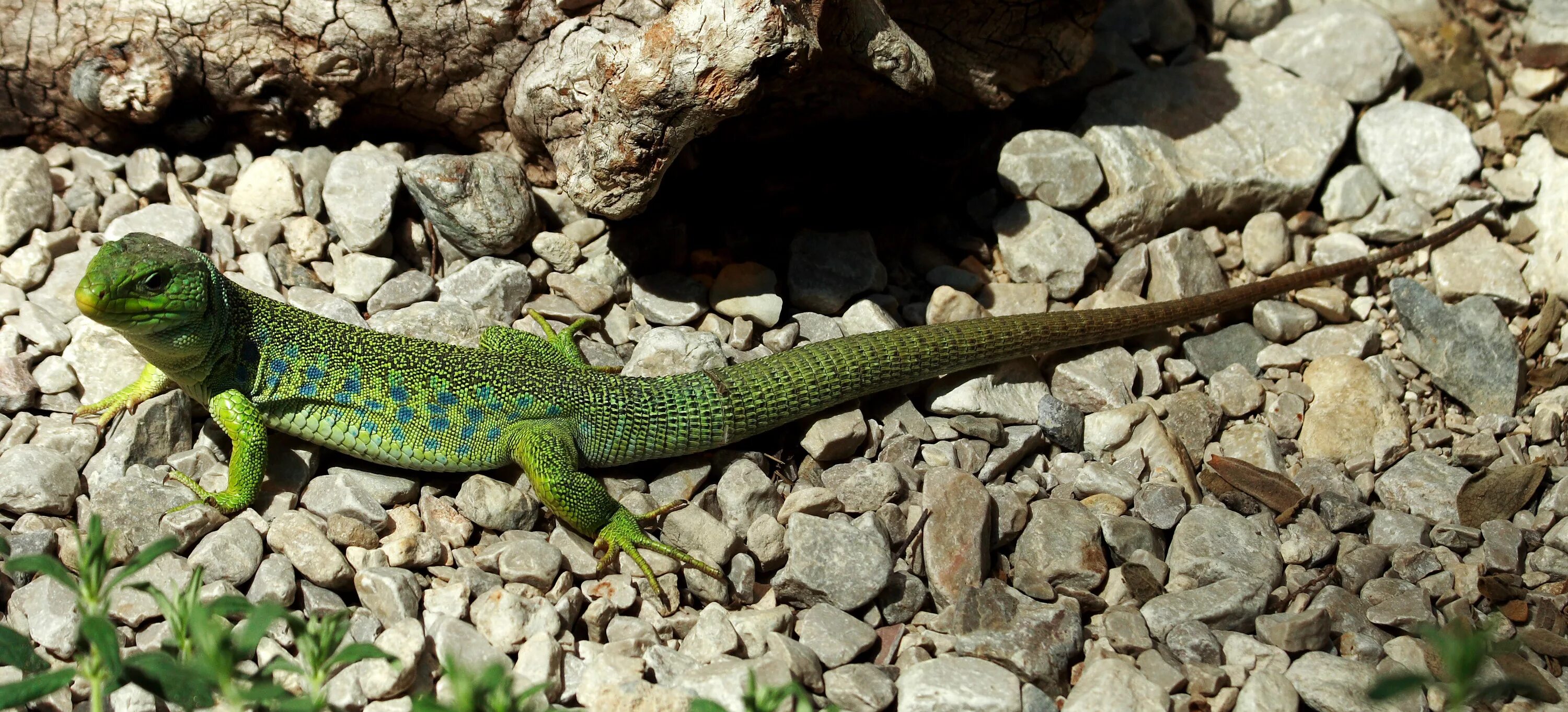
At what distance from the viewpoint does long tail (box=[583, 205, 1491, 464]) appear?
168 inches

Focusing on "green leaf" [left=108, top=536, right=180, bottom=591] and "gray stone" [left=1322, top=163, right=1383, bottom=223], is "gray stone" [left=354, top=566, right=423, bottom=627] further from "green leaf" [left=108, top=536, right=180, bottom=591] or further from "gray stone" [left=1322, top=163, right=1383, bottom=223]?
"gray stone" [left=1322, top=163, right=1383, bottom=223]

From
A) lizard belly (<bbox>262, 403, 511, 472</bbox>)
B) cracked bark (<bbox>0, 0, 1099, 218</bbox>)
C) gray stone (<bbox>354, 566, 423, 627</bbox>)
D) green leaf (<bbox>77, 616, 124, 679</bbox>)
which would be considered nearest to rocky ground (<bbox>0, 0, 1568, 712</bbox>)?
gray stone (<bbox>354, 566, 423, 627</bbox>)

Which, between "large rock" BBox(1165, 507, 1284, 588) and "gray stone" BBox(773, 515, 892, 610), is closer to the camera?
"gray stone" BBox(773, 515, 892, 610)

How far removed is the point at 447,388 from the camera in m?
4.07

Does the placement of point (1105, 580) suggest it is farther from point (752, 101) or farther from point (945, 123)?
point (945, 123)

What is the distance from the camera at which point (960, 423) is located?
15.1 feet

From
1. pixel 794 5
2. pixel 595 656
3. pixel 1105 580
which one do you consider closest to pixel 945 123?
pixel 794 5

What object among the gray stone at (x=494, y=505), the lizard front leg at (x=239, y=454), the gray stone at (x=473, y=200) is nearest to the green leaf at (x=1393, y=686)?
the gray stone at (x=494, y=505)

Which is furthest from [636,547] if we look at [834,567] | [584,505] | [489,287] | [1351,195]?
[1351,195]

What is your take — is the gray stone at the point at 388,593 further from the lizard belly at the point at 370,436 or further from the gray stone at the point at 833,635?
the gray stone at the point at 833,635

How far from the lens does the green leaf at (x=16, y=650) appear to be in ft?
9.02

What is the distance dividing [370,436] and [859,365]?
1.90 meters

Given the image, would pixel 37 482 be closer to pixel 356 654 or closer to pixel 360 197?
pixel 360 197

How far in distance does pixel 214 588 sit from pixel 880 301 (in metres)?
3.03
